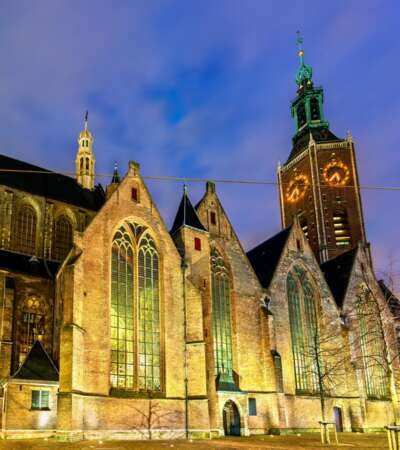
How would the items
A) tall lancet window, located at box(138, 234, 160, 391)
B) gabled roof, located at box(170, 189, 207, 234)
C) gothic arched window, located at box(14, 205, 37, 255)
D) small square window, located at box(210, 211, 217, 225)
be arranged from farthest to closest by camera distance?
small square window, located at box(210, 211, 217, 225)
gothic arched window, located at box(14, 205, 37, 255)
gabled roof, located at box(170, 189, 207, 234)
tall lancet window, located at box(138, 234, 160, 391)

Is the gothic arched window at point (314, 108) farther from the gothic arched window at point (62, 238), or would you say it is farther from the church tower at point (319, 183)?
the gothic arched window at point (62, 238)

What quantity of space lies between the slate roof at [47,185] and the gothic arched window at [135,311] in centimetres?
1188

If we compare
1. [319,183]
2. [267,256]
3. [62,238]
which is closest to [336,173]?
[319,183]

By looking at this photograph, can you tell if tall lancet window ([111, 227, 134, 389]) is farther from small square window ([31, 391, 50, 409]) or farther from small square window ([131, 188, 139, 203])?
small square window ([31, 391, 50, 409])

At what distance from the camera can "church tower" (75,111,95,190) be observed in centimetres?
5550

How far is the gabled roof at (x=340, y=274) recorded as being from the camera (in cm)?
5229

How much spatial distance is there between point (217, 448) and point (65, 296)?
1337 cm

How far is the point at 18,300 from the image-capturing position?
36.5m

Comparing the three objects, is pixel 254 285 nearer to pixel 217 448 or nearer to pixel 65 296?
pixel 65 296

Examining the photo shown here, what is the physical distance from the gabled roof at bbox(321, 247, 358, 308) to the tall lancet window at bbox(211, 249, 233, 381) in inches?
589

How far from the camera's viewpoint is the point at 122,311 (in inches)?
1346

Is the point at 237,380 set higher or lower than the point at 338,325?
lower

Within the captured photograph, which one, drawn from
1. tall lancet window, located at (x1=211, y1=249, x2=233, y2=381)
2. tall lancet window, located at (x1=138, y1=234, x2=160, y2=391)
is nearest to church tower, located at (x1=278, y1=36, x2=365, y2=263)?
tall lancet window, located at (x1=211, y1=249, x2=233, y2=381)

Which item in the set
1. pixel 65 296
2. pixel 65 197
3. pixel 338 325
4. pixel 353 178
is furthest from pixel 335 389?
pixel 353 178
